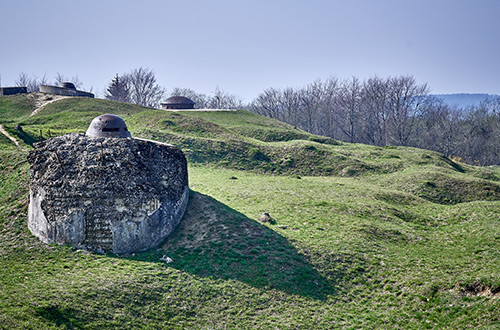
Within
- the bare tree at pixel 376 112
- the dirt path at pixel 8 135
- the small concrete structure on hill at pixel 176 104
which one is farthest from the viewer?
the bare tree at pixel 376 112

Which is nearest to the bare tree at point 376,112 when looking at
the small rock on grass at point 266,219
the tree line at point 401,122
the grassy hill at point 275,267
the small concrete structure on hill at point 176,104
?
the tree line at point 401,122

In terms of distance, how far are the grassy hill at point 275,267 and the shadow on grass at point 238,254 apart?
1.8 inches

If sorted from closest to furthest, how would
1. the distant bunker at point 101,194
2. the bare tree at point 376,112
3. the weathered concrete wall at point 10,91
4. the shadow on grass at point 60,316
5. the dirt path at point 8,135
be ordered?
1. the shadow on grass at point 60,316
2. the distant bunker at point 101,194
3. the dirt path at point 8,135
4. the weathered concrete wall at point 10,91
5. the bare tree at point 376,112

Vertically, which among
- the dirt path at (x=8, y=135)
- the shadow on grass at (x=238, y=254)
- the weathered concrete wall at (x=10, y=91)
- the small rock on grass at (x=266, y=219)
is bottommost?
the shadow on grass at (x=238, y=254)

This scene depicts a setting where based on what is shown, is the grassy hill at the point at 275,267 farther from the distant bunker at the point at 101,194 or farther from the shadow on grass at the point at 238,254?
the distant bunker at the point at 101,194

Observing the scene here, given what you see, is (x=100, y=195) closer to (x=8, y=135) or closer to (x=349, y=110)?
(x=8, y=135)

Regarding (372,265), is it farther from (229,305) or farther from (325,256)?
(229,305)

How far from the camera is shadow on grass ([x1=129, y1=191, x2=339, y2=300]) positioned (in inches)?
533

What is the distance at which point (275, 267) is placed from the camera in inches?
558

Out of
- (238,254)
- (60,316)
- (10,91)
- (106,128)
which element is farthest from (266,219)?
(10,91)

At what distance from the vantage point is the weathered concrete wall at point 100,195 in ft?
46.6

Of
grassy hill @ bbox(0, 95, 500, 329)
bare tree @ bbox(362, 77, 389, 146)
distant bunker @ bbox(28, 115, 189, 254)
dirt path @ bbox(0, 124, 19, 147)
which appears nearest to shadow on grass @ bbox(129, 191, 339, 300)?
grassy hill @ bbox(0, 95, 500, 329)

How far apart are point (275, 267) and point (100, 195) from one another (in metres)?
7.36

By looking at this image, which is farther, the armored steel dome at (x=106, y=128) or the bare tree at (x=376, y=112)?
the bare tree at (x=376, y=112)
